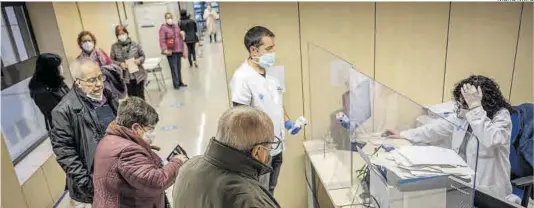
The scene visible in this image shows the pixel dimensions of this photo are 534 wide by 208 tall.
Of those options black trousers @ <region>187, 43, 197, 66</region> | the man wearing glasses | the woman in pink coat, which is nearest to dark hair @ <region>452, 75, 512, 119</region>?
the woman in pink coat

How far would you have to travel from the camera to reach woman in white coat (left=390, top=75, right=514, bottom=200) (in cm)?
204

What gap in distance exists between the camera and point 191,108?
235 inches

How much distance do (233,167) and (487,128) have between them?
5.01 feet

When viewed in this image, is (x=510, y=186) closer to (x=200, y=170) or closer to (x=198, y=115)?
(x=200, y=170)

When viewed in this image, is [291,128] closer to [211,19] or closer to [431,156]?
[431,156]

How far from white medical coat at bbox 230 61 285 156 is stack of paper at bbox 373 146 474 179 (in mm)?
909

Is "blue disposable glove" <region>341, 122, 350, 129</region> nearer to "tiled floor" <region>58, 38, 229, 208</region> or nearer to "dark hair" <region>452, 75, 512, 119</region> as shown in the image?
"dark hair" <region>452, 75, 512, 119</region>

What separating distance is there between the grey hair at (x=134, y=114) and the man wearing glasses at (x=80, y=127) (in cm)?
46

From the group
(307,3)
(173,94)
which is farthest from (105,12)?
(307,3)

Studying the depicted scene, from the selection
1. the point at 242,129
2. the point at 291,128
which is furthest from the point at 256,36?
the point at 242,129

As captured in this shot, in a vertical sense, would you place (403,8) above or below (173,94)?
above

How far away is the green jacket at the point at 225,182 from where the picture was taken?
123 cm

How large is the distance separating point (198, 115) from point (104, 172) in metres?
3.90

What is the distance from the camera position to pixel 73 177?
7.06 ft
